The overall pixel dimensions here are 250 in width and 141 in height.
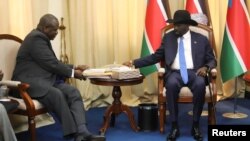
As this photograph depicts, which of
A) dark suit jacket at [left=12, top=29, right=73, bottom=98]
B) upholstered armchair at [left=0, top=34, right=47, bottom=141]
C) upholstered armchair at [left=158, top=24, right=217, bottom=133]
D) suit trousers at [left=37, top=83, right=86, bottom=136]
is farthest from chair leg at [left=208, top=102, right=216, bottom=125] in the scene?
upholstered armchair at [left=0, top=34, right=47, bottom=141]

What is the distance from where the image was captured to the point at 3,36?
3791 millimetres

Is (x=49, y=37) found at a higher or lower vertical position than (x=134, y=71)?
higher

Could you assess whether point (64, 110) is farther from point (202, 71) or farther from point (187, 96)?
point (202, 71)

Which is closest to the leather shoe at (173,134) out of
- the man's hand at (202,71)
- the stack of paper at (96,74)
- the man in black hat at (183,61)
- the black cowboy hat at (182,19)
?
the man in black hat at (183,61)

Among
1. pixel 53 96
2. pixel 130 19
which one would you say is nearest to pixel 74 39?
pixel 130 19

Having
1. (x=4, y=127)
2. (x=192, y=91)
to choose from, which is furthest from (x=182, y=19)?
(x=4, y=127)

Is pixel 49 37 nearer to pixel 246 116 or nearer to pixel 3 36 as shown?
pixel 3 36

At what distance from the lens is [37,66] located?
12.2 feet

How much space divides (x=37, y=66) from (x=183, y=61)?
139 cm

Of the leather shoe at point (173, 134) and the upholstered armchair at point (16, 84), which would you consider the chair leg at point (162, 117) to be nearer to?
the leather shoe at point (173, 134)

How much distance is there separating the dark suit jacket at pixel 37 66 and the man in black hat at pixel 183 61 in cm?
83

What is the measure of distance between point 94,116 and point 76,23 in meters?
1.17

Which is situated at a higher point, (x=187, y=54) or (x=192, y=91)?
(x=187, y=54)

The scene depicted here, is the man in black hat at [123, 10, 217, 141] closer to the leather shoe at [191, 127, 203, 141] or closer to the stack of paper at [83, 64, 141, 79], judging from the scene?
the leather shoe at [191, 127, 203, 141]
